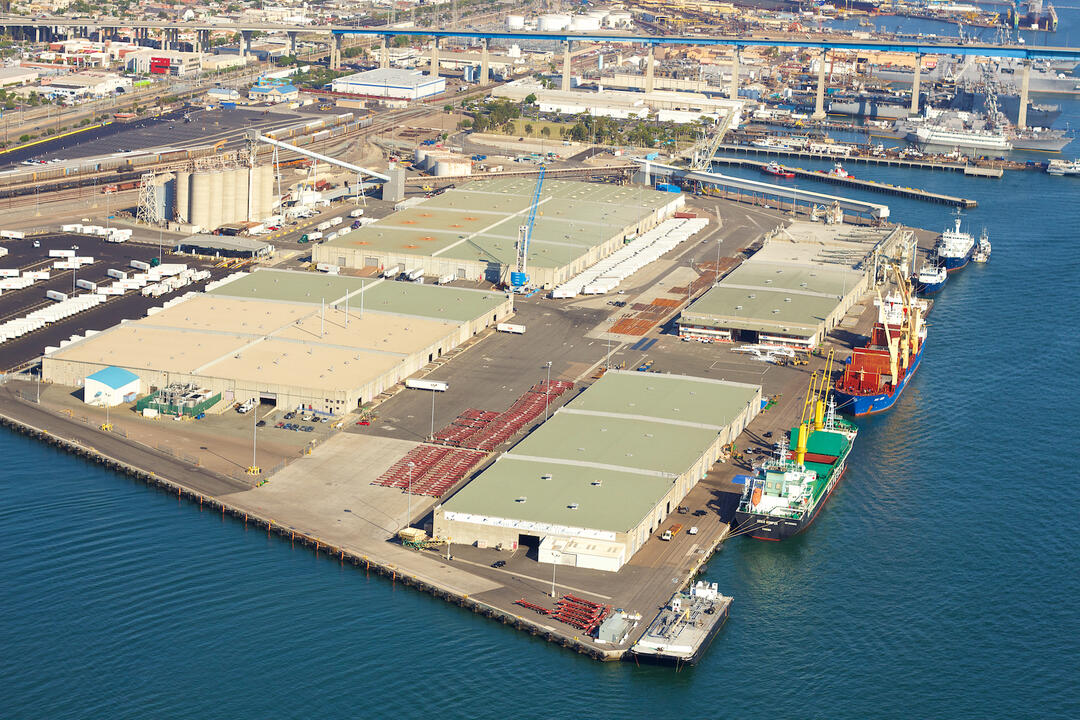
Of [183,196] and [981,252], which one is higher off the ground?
[183,196]

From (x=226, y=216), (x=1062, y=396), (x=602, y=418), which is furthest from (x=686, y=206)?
(x=602, y=418)

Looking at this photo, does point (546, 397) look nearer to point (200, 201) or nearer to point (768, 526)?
point (768, 526)

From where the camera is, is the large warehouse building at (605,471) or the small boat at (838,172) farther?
the small boat at (838,172)

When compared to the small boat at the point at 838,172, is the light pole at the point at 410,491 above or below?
below

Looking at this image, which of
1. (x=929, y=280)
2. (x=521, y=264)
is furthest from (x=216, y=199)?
(x=929, y=280)

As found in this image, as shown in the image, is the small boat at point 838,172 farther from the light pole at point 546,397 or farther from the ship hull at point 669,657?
the ship hull at point 669,657

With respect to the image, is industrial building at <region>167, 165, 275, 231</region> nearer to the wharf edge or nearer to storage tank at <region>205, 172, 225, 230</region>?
storage tank at <region>205, 172, 225, 230</region>

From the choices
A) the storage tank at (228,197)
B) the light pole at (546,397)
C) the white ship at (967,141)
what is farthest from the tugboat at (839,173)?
the light pole at (546,397)
